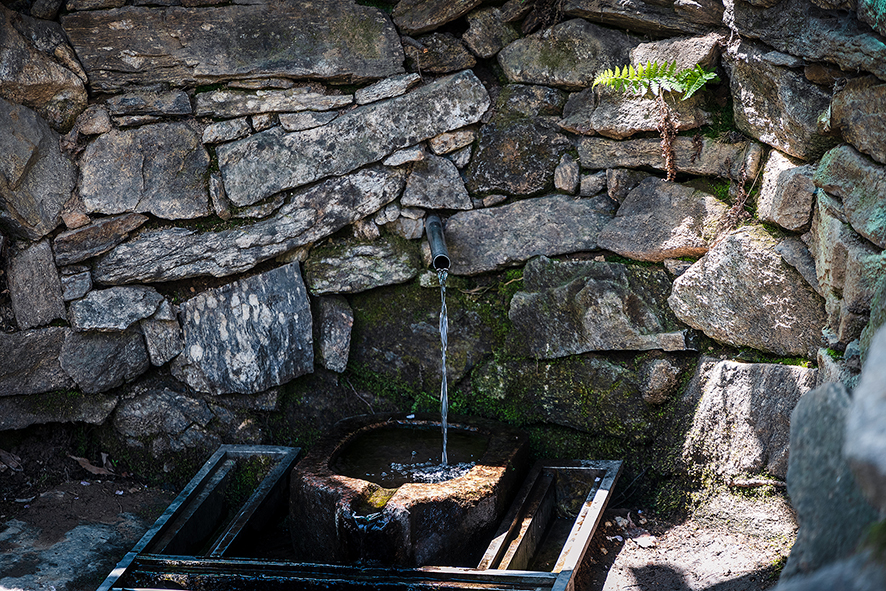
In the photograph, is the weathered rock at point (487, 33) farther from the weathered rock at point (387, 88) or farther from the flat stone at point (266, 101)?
the flat stone at point (266, 101)

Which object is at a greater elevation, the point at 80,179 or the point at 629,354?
the point at 80,179

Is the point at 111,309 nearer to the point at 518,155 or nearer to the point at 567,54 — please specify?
the point at 518,155

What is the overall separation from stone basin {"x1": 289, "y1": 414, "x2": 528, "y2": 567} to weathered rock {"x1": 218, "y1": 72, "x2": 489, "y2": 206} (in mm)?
1391

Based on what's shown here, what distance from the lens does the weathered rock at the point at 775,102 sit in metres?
2.68

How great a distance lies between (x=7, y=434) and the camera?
3.78 m

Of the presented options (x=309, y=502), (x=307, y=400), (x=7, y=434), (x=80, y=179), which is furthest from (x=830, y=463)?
(x=7, y=434)

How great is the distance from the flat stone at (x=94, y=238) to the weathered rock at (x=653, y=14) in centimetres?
245

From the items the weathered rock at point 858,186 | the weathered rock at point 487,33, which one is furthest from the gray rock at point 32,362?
the weathered rock at point 858,186

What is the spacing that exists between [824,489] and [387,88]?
286cm

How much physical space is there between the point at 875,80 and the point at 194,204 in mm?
3023

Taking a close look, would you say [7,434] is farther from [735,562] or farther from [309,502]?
[735,562]

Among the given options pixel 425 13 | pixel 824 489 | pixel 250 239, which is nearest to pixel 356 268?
pixel 250 239

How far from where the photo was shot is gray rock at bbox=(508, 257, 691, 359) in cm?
337

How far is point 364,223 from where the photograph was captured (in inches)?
148
